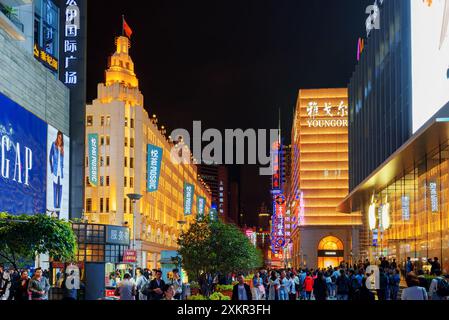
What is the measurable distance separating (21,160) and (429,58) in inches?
1069

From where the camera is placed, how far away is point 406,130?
4044 cm

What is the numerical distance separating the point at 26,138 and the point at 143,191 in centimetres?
5585

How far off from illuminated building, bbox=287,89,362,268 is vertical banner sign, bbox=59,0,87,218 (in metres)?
69.3

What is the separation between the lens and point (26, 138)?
5038cm

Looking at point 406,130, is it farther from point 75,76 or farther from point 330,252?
point 330,252

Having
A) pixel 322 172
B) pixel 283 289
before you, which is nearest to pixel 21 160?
pixel 283 289

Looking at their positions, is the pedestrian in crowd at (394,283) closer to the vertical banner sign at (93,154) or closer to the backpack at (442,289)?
the backpack at (442,289)

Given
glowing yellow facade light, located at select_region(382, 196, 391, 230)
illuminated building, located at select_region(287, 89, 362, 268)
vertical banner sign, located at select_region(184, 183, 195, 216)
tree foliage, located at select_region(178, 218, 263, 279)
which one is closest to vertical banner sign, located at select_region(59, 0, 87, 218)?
glowing yellow facade light, located at select_region(382, 196, 391, 230)

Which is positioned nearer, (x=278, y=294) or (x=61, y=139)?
(x=278, y=294)

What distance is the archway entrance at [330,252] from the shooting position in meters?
130

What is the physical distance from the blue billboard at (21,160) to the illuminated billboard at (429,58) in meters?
24.2

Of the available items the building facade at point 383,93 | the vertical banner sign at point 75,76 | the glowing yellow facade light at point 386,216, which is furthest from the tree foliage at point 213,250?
the vertical banner sign at point 75,76

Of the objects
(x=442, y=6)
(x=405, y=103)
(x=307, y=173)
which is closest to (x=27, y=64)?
(x=405, y=103)

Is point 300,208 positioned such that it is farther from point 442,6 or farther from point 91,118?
point 442,6
